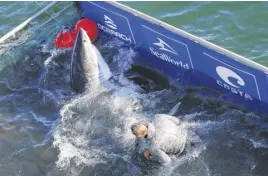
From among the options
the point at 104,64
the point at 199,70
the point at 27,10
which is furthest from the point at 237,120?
the point at 27,10

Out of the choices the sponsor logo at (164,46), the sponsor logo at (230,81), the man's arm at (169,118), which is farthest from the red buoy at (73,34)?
the sponsor logo at (230,81)

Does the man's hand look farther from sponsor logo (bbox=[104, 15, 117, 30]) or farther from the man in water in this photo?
sponsor logo (bbox=[104, 15, 117, 30])

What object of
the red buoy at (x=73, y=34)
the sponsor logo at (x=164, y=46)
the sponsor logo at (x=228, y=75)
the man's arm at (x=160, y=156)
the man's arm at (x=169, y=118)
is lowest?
the man's arm at (x=160, y=156)

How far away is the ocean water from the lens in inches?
337

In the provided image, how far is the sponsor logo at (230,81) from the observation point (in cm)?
847

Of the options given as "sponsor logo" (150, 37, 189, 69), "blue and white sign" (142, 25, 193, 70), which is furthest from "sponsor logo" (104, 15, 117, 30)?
"sponsor logo" (150, 37, 189, 69)

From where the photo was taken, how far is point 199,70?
363 inches

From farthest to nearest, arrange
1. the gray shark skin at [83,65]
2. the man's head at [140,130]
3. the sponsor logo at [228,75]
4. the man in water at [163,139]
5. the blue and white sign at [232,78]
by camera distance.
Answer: the gray shark skin at [83,65] → the sponsor logo at [228,75] → the blue and white sign at [232,78] → the man in water at [163,139] → the man's head at [140,130]

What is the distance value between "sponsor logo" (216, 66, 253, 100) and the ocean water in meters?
0.41

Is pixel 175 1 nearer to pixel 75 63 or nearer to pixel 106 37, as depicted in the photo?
pixel 106 37

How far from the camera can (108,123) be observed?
9461 millimetres

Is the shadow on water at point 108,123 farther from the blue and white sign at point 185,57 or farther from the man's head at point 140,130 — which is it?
the man's head at point 140,130

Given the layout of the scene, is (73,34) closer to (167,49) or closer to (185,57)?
(167,49)

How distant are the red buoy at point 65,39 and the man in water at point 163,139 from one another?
3.62m
